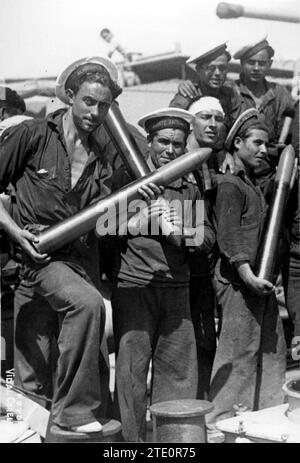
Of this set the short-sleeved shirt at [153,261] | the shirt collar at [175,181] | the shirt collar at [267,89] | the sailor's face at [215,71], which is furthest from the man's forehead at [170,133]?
the shirt collar at [267,89]

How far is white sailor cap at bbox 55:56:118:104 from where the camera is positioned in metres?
4.60

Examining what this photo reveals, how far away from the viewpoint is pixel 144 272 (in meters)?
4.70

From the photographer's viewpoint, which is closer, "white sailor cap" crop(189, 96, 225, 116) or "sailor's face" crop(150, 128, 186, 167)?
"sailor's face" crop(150, 128, 186, 167)

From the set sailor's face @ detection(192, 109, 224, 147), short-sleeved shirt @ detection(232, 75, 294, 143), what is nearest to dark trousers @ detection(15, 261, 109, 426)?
sailor's face @ detection(192, 109, 224, 147)

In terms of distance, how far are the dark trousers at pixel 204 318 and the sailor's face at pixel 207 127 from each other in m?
0.96

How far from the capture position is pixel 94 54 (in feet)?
15.3

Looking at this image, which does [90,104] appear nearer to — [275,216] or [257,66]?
[275,216]

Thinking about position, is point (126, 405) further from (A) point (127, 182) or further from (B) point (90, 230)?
(A) point (127, 182)

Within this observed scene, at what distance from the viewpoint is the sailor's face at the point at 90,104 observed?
178 inches

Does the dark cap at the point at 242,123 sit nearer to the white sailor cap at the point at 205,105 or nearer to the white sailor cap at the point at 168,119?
the white sailor cap at the point at 205,105

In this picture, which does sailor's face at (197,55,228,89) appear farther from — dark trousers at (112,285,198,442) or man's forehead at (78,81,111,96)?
dark trousers at (112,285,198,442)

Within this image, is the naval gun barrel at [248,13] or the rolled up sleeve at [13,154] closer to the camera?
the rolled up sleeve at [13,154]

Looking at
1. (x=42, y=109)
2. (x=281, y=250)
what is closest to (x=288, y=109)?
(x=281, y=250)
